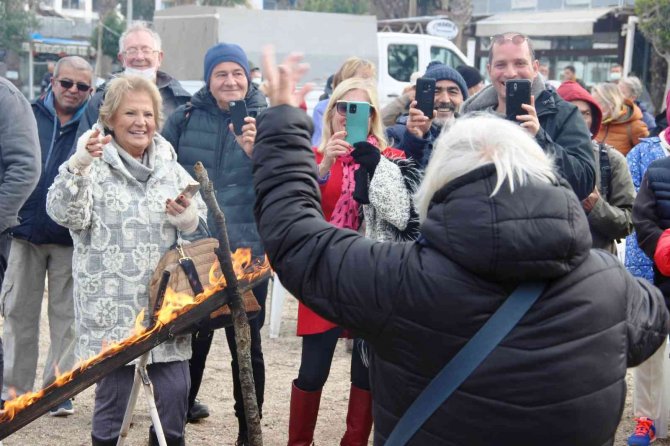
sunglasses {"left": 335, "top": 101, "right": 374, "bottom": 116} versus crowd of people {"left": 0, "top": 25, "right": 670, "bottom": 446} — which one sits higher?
sunglasses {"left": 335, "top": 101, "right": 374, "bottom": 116}

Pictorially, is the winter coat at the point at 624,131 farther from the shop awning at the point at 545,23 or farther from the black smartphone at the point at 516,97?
the shop awning at the point at 545,23

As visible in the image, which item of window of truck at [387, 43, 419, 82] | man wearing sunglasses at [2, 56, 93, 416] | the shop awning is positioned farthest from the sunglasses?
the shop awning

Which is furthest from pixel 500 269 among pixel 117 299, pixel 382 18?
pixel 382 18

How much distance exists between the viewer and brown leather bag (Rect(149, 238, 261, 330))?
14.5 feet

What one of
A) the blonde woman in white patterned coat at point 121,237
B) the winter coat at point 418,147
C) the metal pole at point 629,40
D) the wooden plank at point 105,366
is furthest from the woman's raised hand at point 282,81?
the metal pole at point 629,40

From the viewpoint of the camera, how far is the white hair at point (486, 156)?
7.86 ft

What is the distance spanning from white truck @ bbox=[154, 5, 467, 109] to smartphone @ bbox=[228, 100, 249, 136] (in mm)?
13734

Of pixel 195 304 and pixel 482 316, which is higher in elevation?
pixel 482 316

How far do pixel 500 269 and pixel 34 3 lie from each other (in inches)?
1788

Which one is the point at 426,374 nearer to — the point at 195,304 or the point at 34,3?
the point at 195,304

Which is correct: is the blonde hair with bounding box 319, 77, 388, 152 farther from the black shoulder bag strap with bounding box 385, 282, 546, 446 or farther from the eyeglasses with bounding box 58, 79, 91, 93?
the black shoulder bag strap with bounding box 385, 282, 546, 446

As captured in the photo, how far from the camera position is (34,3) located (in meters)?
44.5

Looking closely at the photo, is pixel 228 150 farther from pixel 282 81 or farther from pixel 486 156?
pixel 486 156

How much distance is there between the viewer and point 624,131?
884cm
